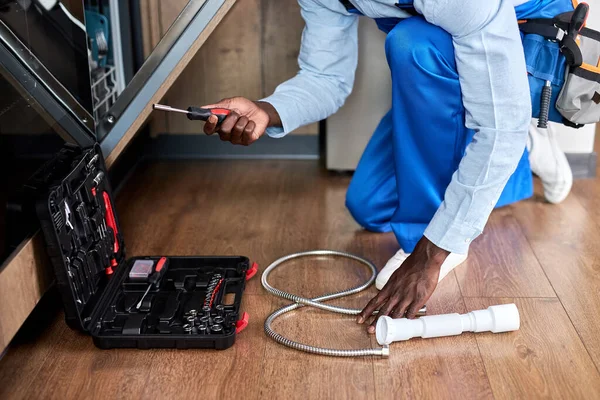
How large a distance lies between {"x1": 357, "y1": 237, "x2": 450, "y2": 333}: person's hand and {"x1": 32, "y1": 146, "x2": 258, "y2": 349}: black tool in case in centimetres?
25

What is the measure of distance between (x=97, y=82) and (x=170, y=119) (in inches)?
21.8

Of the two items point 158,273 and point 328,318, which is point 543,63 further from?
point 158,273

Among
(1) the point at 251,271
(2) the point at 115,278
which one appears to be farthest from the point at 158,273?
(1) the point at 251,271

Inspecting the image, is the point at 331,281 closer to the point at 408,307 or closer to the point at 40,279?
the point at 408,307

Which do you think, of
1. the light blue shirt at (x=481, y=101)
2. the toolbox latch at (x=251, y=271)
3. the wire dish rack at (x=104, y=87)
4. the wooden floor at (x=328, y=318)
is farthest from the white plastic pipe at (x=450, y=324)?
the wire dish rack at (x=104, y=87)

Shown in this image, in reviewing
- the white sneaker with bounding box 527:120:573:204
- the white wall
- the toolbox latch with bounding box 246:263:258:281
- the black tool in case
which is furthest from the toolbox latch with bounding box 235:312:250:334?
the white wall

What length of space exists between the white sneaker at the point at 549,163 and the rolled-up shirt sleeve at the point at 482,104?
0.65m

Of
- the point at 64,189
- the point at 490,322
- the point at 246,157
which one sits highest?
the point at 64,189

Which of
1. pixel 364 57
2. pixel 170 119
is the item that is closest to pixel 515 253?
pixel 364 57

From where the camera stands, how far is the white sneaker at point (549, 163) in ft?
6.35

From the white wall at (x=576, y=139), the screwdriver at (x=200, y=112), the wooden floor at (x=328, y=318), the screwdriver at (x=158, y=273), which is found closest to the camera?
the wooden floor at (x=328, y=318)

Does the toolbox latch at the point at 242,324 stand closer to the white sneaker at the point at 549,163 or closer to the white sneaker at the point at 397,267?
the white sneaker at the point at 397,267

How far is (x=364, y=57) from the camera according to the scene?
2.00m

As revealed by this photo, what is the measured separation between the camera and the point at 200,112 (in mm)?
1329
